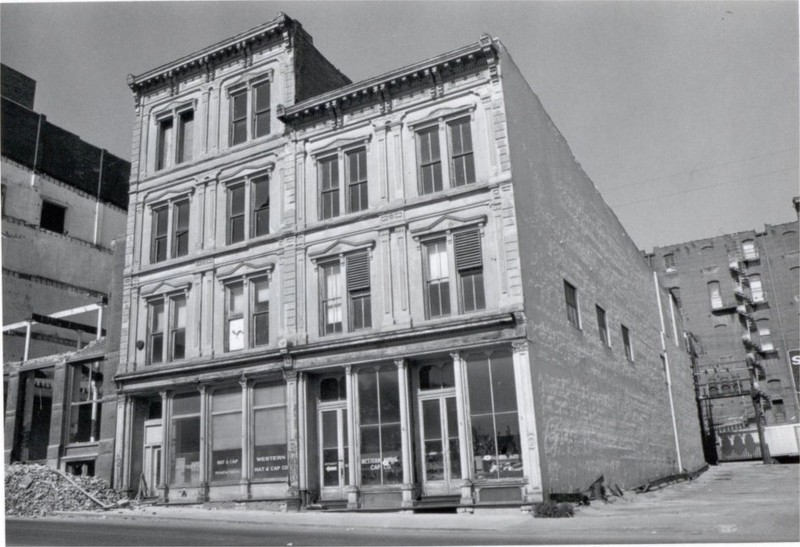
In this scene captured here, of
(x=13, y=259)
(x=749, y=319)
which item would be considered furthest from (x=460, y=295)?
(x=749, y=319)

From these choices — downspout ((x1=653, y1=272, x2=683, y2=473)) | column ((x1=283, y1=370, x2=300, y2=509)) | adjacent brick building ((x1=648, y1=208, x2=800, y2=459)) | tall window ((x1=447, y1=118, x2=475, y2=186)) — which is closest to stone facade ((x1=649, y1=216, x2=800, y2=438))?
adjacent brick building ((x1=648, y1=208, x2=800, y2=459))

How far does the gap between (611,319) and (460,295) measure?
10.7 m

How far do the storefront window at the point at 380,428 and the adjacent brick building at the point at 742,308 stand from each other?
143 ft

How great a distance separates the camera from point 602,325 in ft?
89.2

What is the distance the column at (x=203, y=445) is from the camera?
2225 cm

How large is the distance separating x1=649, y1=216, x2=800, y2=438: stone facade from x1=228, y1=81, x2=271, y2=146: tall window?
45325 mm

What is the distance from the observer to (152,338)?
980 inches

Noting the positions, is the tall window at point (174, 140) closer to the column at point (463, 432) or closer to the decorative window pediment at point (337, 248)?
the decorative window pediment at point (337, 248)

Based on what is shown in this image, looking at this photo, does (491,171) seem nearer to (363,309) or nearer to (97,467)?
(363,309)

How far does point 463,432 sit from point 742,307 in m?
52.1

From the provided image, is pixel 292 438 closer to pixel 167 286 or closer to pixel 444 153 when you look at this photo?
pixel 167 286

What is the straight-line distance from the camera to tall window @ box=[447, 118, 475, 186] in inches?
827

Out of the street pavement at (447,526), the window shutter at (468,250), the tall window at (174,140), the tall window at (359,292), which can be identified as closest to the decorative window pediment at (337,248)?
the tall window at (359,292)

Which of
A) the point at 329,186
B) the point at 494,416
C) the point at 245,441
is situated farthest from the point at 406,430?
the point at 329,186
